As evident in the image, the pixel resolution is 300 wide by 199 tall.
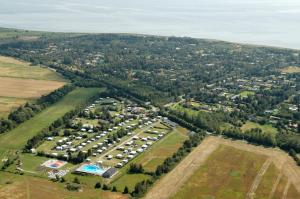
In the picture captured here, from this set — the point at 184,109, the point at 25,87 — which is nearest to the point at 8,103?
the point at 25,87

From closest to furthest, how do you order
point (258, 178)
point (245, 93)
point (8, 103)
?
point (258, 178) → point (8, 103) → point (245, 93)

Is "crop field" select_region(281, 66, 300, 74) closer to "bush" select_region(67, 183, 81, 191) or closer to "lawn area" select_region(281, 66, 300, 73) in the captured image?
"lawn area" select_region(281, 66, 300, 73)

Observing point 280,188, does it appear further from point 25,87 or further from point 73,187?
point 25,87

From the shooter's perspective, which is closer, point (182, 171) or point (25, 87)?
point (182, 171)

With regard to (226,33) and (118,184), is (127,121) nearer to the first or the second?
(118,184)

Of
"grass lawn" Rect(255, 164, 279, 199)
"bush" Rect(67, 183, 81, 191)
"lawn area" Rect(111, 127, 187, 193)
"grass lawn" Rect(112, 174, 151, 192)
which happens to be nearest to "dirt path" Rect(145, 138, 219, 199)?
"grass lawn" Rect(112, 174, 151, 192)

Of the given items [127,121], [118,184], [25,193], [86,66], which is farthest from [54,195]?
[86,66]

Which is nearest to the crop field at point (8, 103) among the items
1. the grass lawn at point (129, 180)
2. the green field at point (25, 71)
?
the green field at point (25, 71)
